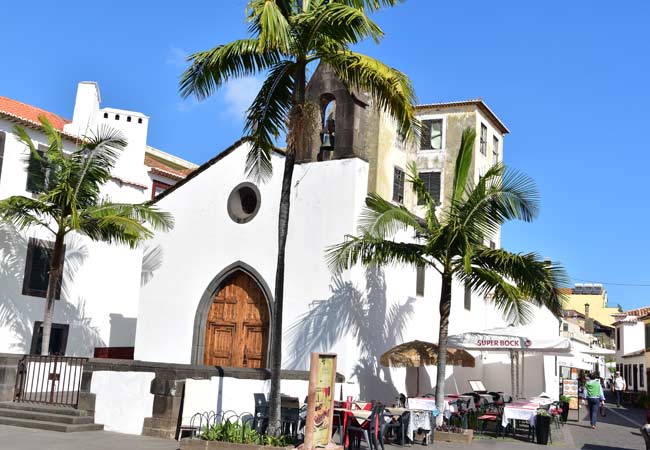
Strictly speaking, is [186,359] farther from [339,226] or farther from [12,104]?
[12,104]

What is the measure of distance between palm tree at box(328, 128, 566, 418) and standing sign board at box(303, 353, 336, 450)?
15.6 feet

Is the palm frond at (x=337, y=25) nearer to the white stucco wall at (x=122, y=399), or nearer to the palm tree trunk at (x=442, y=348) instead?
the palm tree trunk at (x=442, y=348)

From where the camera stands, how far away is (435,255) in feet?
50.2

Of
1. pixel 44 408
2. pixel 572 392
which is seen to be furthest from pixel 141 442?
pixel 572 392

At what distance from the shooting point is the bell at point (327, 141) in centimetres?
1897


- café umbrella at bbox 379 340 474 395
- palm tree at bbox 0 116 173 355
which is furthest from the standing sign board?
palm tree at bbox 0 116 173 355

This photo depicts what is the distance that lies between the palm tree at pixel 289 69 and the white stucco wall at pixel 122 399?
→ 329 cm

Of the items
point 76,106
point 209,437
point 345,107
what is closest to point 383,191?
point 345,107

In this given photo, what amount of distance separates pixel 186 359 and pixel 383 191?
11024 millimetres

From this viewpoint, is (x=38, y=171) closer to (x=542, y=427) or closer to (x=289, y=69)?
(x=289, y=69)

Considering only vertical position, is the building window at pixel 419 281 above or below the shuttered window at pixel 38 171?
below

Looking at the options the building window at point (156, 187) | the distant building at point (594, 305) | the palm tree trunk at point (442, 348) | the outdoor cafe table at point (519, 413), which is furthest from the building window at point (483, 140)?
the distant building at point (594, 305)

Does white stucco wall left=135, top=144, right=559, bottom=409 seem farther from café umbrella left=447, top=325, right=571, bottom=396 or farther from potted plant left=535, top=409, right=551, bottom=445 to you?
potted plant left=535, top=409, right=551, bottom=445

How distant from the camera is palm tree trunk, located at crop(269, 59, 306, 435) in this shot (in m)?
11.1
